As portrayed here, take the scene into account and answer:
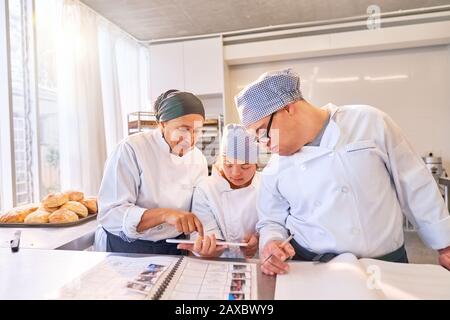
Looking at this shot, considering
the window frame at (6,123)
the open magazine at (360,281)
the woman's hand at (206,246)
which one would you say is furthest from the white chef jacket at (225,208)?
the window frame at (6,123)

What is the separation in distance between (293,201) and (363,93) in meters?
2.33

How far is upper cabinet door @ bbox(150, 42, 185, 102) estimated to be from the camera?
247cm

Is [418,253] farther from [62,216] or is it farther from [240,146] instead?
[62,216]

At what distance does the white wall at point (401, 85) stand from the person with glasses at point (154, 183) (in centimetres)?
185

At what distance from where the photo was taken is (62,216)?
1.06 m

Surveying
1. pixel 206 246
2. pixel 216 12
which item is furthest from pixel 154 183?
pixel 216 12

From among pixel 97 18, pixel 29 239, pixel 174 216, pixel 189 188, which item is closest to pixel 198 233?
pixel 174 216

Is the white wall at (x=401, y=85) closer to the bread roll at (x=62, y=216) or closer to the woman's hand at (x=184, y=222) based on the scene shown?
the bread roll at (x=62, y=216)

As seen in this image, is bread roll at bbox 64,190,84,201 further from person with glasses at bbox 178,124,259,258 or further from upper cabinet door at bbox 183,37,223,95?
upper cabinet door at bbox 183,37,223,95

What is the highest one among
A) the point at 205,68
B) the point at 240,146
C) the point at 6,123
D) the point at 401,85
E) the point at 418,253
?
the point at 205,68

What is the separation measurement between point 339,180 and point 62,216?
3.09 feet

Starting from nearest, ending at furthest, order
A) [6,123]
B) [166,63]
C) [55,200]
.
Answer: [55,200] → [6,123] → [166,63]

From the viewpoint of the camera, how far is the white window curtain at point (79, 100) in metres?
1.77
